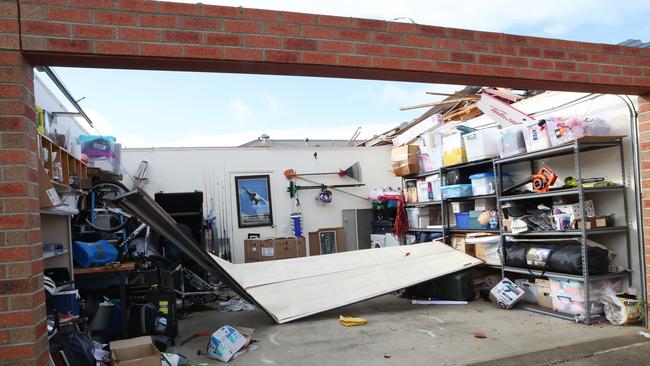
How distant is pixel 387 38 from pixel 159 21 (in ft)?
4.95

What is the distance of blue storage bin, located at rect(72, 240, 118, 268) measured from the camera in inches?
205

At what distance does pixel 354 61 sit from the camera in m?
3.10

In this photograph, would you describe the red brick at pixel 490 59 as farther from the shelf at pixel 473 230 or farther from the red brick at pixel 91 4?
the shelf at pixel 473 230

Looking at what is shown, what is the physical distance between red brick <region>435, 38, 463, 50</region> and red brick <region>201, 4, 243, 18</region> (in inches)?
57.4

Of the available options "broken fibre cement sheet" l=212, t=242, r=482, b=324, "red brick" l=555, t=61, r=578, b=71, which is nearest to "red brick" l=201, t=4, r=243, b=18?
"red brick" l=555, t=61, r=578, b=71

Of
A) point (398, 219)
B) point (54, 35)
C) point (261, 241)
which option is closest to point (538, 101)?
point (398, 219)

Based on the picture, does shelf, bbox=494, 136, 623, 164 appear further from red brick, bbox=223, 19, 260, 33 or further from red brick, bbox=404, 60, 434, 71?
red brick, bbox=223, 19, 260, 33

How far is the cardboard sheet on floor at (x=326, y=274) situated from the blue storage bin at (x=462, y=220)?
47 centimetres

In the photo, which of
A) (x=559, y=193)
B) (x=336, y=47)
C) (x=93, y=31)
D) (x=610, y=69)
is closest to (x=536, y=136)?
(x=559, y=193)

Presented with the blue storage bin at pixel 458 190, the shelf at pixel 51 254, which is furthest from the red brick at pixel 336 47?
the blue storage bin at pixel 458 190

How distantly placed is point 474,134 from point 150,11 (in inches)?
210

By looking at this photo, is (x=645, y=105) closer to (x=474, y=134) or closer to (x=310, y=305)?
(x=474, y=134)

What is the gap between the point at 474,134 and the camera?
686 cm

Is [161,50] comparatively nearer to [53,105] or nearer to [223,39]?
[223,39]
